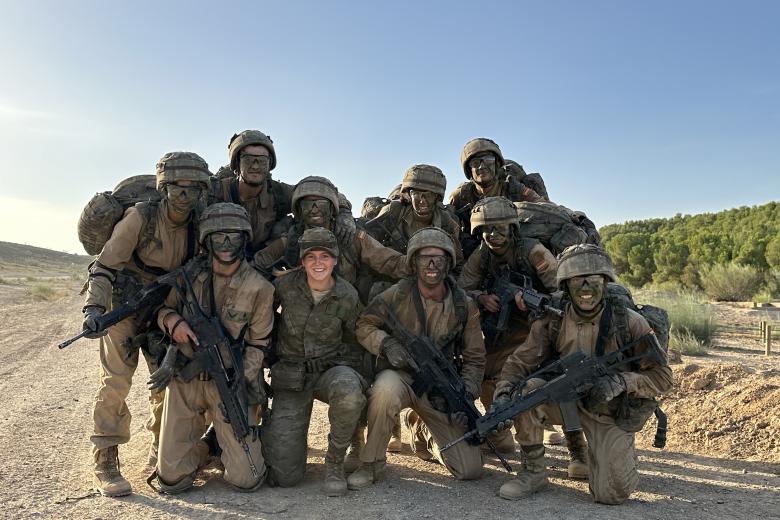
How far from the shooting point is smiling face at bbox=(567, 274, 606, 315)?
5.05 m

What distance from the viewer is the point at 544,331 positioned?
17.9ft

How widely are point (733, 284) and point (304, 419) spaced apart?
20389mm

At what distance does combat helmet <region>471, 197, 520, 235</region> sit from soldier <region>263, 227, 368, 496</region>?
152 cm

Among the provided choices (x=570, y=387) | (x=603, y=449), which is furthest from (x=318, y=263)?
(x=603, y=449)

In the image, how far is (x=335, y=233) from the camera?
6449 millimetres

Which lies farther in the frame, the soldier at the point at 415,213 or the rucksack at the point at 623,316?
the soldier at the point at 415,213

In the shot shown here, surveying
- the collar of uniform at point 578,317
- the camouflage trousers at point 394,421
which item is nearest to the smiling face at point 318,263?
the camouflage trousers at point 394,421

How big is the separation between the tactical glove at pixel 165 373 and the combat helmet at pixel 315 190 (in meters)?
1.94

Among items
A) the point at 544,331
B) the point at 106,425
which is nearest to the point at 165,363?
the point at 106,425

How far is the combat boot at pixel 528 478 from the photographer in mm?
4965

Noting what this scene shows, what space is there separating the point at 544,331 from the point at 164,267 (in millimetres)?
3522

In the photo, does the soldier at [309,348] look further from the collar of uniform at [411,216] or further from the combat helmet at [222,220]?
the collar of uniform at [411,216]

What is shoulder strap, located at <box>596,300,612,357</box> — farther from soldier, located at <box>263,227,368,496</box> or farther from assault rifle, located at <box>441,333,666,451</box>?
soldier, located at <box>263,227,368,496</box>

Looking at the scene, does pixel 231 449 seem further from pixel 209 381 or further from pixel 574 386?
pixel 574 386
